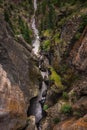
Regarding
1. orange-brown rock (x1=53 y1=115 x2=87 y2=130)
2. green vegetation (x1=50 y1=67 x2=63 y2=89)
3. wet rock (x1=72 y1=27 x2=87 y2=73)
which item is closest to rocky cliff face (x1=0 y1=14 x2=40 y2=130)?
green vegetation (x1=50 y1=67 x2=63 y2=89)

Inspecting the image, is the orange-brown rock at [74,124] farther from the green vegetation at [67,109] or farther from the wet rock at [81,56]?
the wet rock at [81,56]

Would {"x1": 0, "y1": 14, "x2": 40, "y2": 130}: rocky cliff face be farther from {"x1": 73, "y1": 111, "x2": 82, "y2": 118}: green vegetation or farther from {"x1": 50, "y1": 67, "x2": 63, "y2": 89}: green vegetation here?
{"x1": 73, "y1": 111, "x2": 82, "y2": 118}: green vegetation

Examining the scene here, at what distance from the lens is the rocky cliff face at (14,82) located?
27625mm

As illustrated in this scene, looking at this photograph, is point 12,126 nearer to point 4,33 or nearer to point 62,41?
point 4,33

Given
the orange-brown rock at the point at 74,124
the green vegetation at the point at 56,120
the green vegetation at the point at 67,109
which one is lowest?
the orange-brown rock at the point at 74,124

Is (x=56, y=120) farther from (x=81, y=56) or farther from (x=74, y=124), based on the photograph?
(x=81, y=56)

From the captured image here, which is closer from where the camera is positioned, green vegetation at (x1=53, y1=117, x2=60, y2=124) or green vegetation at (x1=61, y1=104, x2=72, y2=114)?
green vegetation at (x1=61, y1=104, x2=72, y2=114)

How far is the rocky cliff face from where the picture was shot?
90.6 ft

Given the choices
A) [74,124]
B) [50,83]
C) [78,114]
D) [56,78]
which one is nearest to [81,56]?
[56,78]

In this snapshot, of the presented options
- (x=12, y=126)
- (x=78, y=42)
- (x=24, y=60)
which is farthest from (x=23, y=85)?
(x=78, y=42)

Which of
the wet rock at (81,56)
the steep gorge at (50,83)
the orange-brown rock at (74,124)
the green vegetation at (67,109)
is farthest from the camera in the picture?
the wet rock at (81,56)

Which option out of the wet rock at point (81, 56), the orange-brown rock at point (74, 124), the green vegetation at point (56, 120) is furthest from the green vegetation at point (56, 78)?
the orange-brown rock at point (74, 124)

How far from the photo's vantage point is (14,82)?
31.7 m

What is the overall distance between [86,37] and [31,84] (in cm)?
1136
